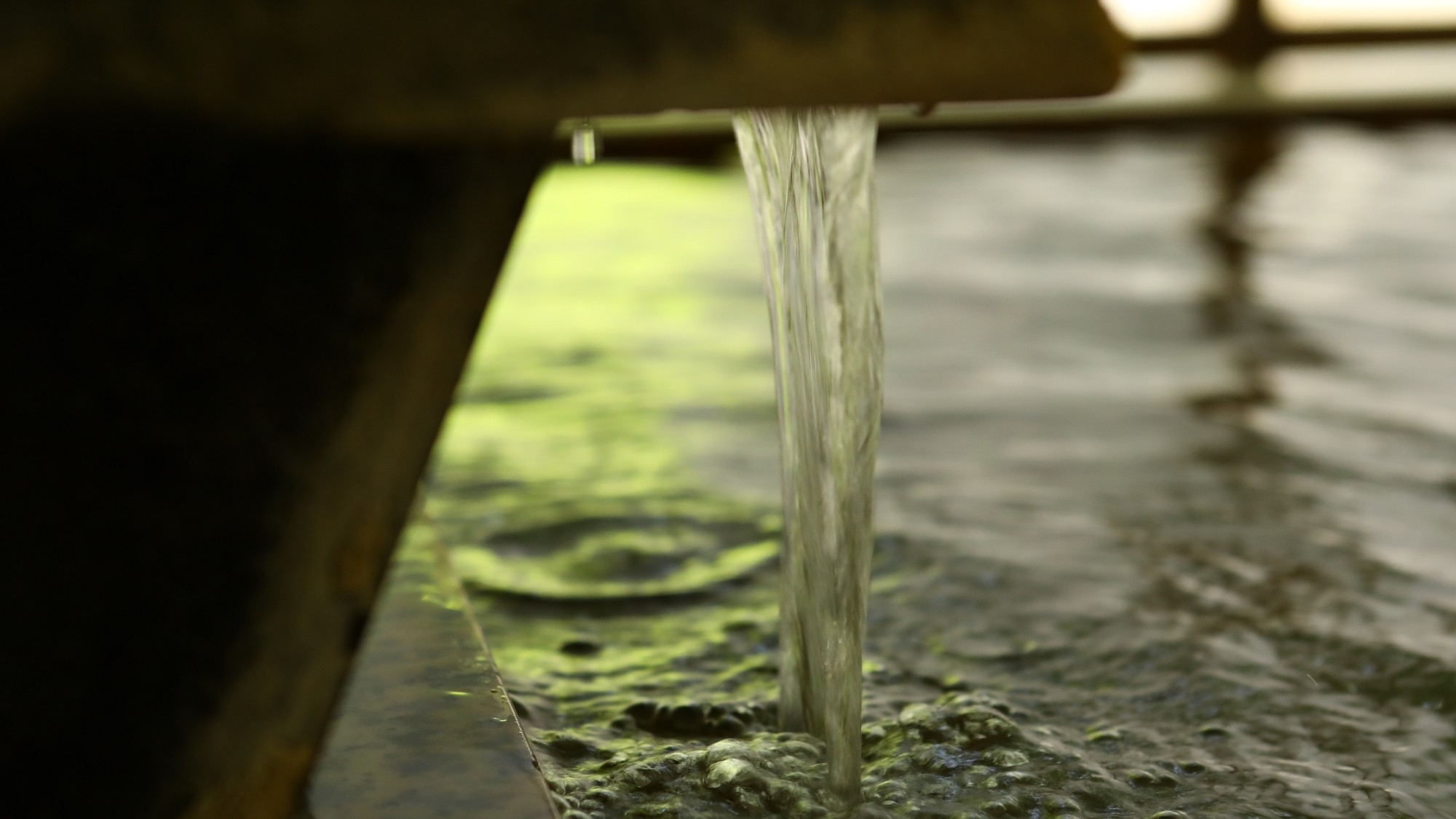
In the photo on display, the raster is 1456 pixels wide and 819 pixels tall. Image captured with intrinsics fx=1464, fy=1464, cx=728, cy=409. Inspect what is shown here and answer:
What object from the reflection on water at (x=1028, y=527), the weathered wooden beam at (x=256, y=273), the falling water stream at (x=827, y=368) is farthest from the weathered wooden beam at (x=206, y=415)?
the reflection on water at (x=1028, y=527)

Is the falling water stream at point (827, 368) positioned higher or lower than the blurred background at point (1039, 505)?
higher

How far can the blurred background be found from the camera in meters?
1.33

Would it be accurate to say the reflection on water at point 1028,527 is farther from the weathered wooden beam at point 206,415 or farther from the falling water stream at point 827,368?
the weathered wooden beam at point 206,415

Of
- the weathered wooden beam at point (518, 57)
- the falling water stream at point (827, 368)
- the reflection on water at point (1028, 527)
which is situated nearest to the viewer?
the weathered wooden beam at point (518, 57)

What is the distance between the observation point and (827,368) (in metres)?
1.10

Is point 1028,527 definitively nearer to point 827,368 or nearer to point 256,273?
point 827,368

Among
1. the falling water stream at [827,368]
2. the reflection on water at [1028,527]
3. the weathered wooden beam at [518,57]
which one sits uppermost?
the weathered wooden beam at [518,57]

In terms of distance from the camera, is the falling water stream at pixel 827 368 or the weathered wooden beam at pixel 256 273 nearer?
the weathered wooden beam at pixel 256 273

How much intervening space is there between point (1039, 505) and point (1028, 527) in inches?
4.5

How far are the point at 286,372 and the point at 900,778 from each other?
2.33 ft

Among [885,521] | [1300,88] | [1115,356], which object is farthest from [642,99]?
[1300,88]

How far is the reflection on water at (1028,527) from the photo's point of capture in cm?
128

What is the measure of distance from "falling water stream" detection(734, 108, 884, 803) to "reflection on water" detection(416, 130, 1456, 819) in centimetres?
12

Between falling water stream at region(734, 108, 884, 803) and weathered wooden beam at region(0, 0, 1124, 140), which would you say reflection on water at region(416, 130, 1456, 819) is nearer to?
falling water stream at region(734, 108, 884, 803)
